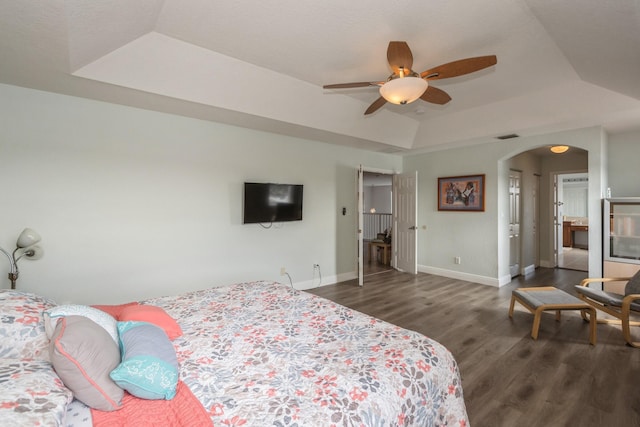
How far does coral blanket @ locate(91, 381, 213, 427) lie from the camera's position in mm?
1062

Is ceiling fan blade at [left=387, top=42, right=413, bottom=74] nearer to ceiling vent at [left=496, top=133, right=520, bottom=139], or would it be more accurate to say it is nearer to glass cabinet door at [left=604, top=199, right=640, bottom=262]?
ceiling vent at [left=496, top=133, right=520, bottom=139]

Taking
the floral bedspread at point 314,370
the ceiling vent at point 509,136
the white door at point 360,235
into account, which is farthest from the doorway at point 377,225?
the floral bedspread at point 314,370

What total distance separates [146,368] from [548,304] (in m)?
3.61

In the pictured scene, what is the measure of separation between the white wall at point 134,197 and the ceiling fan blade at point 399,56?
2.46 meters

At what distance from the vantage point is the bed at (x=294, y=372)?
1.10 m

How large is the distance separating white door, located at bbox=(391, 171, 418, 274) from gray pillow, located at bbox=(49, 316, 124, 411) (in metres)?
5.31

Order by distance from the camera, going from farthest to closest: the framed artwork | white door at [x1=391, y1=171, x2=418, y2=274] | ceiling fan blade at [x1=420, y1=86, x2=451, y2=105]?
white door at [x1=391, y1=171, x2=418, y2=274] → the framed artwork → ceiling fan blade at [x1=420, y1=86, x2=451, y2=105]

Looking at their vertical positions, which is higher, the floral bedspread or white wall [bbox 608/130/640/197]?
white wall [bbox 608/130/640/197]

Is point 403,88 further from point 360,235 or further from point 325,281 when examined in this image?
point 325,281

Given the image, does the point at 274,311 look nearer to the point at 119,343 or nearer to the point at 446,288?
the point at 119,343

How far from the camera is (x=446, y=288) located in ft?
16.1

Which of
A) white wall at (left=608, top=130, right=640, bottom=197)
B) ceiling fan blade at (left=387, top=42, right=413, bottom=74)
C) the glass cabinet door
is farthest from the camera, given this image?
white wall at (left=608, top=130, right=640, bottom=197)

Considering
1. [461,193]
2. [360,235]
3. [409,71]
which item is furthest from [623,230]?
[409,71]

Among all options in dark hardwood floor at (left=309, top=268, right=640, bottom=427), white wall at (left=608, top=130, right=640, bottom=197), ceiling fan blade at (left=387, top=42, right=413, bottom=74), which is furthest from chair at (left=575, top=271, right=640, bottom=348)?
ceiling fan blade at (left=387, top=42, right=413, bottom=74)
